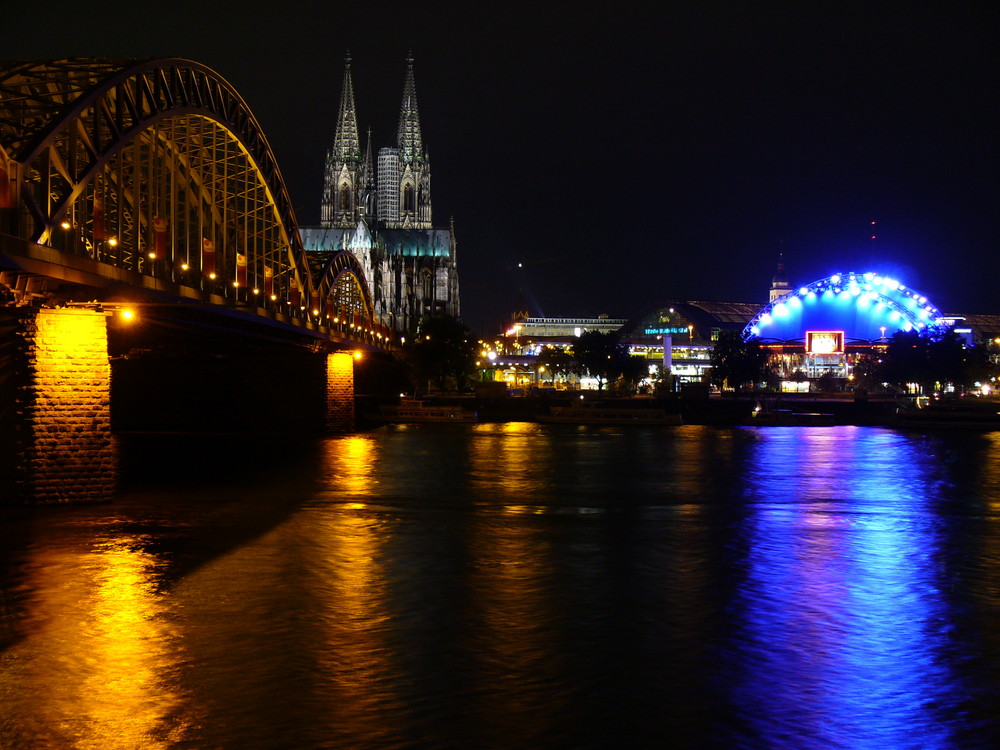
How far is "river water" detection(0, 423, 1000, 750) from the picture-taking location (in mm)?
15922

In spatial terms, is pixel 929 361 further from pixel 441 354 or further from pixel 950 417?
pixel 441 354

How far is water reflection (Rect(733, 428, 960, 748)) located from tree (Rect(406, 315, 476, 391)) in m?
84.1

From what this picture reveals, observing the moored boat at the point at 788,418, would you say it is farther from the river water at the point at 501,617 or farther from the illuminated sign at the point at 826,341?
the illuminated sign at the point at 826,341

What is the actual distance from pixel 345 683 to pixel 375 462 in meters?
37.6

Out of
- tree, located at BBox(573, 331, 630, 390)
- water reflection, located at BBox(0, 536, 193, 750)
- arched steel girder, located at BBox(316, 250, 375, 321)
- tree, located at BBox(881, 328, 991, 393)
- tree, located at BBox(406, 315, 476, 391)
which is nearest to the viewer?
water reflection, located at BBox(0, 536, 193, 750)

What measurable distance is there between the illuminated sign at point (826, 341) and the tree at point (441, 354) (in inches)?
1756

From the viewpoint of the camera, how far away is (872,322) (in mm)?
156875

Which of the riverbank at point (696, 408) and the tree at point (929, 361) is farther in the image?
the tree at point (929, 361)

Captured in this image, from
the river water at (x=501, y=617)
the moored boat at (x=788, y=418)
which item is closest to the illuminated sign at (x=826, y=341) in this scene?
the moored boat at (x=788, y=418)

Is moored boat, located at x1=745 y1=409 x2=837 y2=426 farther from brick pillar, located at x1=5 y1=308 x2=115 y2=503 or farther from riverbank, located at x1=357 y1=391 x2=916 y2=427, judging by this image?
brick pillar, located at x1=5 y1=308 x2=115 y2=503

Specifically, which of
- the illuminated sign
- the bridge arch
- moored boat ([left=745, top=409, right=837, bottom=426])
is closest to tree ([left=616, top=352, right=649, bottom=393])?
the illuminated sign

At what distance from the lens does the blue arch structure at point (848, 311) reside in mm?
154250

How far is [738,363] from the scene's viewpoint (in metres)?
142

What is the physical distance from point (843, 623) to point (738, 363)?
121698 mm
